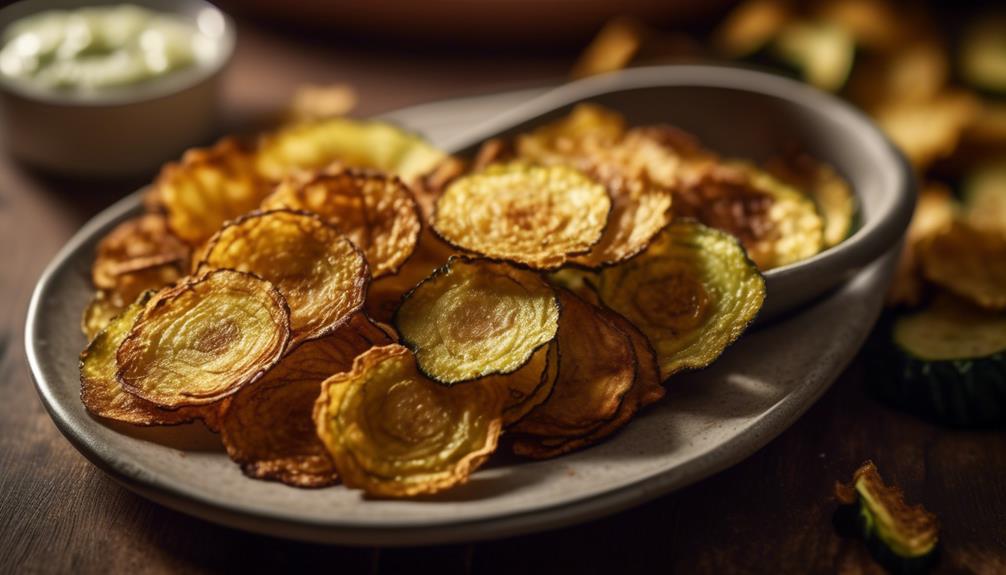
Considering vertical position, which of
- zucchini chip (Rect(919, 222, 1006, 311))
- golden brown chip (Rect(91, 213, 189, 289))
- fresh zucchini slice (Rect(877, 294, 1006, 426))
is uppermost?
golden brown chip (Rect(91, 213, 189, 289))

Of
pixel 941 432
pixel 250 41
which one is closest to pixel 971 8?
pixel 941 432

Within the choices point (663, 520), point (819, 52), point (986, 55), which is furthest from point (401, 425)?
point (986, 55)

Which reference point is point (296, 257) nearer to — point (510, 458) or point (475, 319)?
point (475, 319)

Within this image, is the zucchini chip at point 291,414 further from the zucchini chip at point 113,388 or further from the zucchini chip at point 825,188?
the zucchini chip at point 825,188

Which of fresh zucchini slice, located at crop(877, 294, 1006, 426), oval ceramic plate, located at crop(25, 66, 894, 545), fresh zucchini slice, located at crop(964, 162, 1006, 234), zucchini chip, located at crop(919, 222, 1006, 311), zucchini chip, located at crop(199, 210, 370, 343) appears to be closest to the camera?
oval ceramic plate, located at crop(25, 66, 894, 545)

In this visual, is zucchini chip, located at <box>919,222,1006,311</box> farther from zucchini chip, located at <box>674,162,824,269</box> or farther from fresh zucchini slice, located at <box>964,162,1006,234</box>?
zucchini chip, located at <box>674,162,824,269</box>

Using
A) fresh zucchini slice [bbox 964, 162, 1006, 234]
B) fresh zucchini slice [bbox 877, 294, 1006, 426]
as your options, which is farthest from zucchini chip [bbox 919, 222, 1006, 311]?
fresh zucchini slice [bbox 964, 162, 1006, 234]
